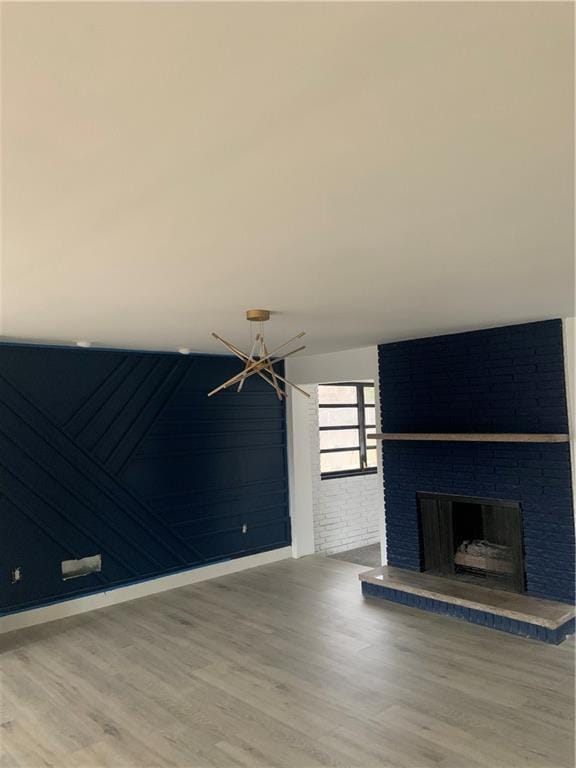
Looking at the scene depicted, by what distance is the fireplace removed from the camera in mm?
4641

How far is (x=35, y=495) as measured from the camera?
15.8 ft

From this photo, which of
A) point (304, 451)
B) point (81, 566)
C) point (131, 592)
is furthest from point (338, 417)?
point (81, 566)

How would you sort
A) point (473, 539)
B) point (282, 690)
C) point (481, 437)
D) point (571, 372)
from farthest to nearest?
point (473, 539) → point (481, 437) → point (571, 372) → point (282, 690)

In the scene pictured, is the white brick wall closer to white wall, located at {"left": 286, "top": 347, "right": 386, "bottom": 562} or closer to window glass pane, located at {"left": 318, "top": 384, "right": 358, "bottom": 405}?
white wall, located at {"left": 286, "top": 347, "right": 386, "bottom": 562}

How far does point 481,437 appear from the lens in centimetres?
452

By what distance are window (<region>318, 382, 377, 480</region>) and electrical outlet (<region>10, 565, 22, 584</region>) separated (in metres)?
3.57

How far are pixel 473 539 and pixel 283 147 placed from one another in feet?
14.3

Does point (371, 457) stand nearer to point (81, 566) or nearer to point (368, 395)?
point (368, 395)

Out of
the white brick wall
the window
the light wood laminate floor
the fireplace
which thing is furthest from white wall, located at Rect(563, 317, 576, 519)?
the window

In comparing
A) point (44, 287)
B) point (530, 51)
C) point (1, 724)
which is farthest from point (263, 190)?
point (1, 724)

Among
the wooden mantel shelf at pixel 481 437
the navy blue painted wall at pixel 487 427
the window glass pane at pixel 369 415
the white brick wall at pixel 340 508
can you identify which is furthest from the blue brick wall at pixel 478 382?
the window glass pane at pixel 369 415

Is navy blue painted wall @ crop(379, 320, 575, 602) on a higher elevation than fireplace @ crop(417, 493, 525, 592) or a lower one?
higher

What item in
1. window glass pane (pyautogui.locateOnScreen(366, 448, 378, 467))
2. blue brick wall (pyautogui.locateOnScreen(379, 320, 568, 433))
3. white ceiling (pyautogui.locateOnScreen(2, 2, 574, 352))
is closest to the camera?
white ceiling (pyautogui.locateOnScreen(2, 2, 574, 352))

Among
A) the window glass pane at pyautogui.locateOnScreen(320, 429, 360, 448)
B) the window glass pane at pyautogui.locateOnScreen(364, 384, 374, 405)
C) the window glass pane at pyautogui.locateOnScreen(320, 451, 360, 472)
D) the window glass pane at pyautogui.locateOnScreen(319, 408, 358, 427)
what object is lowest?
the window glass pane at pyautogui.locateOnScreen(320, 451, 360, 472)
